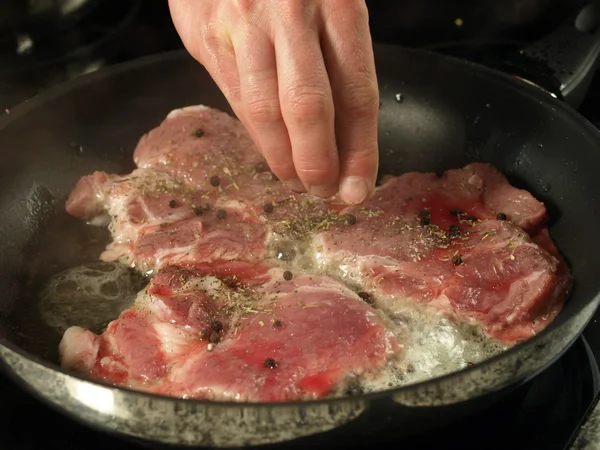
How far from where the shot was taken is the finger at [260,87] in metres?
1.73

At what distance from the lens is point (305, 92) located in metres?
1.67

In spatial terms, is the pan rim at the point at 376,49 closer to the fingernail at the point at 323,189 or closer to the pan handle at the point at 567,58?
the pan handle at the point at 567,58

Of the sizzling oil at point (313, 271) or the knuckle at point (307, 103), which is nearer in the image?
the knuckle at point (307, 103)

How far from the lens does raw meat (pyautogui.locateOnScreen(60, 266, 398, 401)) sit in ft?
6.02

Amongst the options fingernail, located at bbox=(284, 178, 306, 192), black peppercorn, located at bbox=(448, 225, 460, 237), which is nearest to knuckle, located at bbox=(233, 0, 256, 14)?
fingernail, located at bbox=(284, 178, 306, 192)

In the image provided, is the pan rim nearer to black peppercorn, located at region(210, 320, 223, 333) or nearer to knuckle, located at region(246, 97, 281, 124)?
black peppercorn, located at region(210, 320, 223, 333)

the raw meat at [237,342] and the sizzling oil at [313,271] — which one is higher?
the raw meat at [237,342]

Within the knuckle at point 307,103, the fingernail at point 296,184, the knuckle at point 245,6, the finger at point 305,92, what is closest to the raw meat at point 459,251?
the fingernail at point 296,184

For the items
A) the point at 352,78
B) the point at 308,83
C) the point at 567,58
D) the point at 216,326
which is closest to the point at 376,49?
the point at 567,58

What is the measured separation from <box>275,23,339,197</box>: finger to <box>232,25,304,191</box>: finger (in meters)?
0.04

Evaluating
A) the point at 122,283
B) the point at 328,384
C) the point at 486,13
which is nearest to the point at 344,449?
the point at 328,384

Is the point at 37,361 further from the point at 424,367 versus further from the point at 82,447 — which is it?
the point at 424,367

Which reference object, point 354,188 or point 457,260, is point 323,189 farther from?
point 457,260

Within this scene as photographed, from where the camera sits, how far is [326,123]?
1.71 meters
